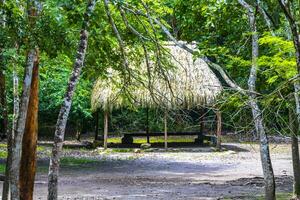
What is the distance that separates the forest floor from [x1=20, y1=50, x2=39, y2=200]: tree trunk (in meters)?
2.12

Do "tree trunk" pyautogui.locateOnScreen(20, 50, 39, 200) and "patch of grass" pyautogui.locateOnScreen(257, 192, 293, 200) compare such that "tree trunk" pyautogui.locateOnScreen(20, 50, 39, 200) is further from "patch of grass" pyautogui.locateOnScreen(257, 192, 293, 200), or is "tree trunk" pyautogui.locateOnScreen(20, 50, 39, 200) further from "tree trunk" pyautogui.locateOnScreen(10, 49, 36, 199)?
"patch of grass" pyautogui.locateOnScreen(257, 192, 293, 200)

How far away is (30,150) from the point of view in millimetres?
7211

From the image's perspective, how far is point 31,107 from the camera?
24.1ft

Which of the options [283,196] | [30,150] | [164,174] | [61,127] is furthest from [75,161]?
[61,127]

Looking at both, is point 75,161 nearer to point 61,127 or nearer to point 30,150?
point 30,150

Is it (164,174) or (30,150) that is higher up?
(30,150)

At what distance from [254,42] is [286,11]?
184 inches

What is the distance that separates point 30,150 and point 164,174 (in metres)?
6.74

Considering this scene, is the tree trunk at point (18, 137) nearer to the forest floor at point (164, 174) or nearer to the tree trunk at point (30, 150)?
the tree trunk at point (30, 150)

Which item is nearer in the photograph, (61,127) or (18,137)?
(18,137)

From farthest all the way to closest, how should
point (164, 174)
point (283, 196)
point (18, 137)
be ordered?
point (164, 174) < point (283, 196) < point (18, 137)

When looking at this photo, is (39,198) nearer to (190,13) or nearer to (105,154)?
(190,13)

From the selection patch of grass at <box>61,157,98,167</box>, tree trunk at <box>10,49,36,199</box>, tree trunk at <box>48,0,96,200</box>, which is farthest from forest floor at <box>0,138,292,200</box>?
tree trunk at <box>10,49,36,199</box>

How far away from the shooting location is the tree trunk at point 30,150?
7129 mm
